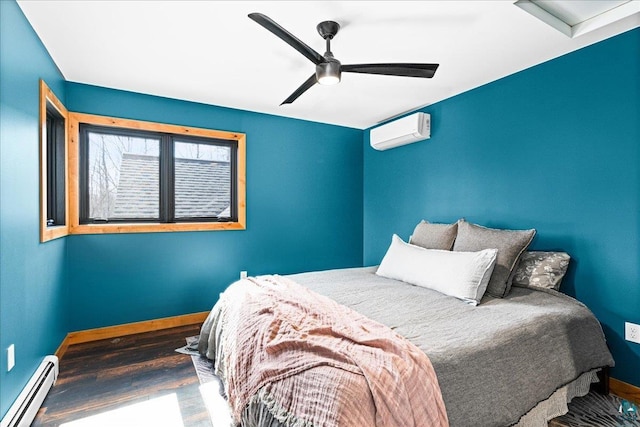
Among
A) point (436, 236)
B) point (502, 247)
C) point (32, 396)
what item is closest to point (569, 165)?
point (502, 247)

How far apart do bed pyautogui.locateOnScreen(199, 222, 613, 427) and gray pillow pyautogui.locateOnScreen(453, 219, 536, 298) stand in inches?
3.4

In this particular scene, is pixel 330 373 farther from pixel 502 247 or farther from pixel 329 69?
pixel 502 247

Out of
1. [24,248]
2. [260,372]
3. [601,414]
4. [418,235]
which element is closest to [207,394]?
[260,372]

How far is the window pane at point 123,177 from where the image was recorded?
3152 mm

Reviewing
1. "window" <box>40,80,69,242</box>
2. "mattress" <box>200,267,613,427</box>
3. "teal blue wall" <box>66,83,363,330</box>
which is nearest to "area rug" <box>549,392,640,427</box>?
"mattress" <box>200,267,613,427</box>

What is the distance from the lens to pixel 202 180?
3.64 meters

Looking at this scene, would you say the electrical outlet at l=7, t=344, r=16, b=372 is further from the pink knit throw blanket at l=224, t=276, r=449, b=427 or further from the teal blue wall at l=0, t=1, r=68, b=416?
the pink knit throw blanket at l=224, t=276, r=449, b=427

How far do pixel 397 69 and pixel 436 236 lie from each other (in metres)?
1.54

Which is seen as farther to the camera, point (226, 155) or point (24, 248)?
point (226, 155)

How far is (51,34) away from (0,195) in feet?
4.13

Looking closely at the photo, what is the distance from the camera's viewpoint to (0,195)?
1.63 meters

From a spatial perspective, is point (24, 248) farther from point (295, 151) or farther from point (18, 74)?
point (295, 151)

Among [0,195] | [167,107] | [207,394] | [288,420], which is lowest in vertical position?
[207,394]

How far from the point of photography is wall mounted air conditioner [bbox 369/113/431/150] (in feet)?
11.3
